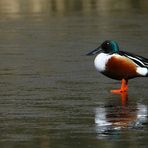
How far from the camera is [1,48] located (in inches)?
690

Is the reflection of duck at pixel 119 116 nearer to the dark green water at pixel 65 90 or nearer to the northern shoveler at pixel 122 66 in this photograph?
the dark green water at pixel 65 90

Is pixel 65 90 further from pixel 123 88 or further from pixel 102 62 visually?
pixel 123 88

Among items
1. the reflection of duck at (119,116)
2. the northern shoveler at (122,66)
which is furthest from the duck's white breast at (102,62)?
the reflection of duck at (119,116)

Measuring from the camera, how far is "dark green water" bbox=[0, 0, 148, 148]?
805 centimetres

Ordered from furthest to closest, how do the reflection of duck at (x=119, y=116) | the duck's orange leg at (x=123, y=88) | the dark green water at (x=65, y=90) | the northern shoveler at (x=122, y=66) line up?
the duck's orange leg at (x=123, y=88) → the northern shoveler at (x=122, y=66) → the reflection of duck at (x=119, y=116) → the dark green water at (x=65, y=90)

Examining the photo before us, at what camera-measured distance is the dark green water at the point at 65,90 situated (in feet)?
26.4

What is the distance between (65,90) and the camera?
11305 millimetres

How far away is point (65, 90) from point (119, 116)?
2168 millimetres

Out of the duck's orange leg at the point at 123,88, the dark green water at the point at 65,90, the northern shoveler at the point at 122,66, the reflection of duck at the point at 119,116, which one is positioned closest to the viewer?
the dark green water at the point at 65,90

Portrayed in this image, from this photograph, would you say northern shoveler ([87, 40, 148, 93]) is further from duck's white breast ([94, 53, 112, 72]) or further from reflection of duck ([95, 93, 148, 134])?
reflection of duck ([95, 93, 148, 134])

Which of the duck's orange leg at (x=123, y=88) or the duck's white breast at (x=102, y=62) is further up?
the duck's white breast at (x=102, y=62)

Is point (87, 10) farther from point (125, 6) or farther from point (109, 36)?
point (109, 36)

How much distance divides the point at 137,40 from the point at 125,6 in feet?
46.9

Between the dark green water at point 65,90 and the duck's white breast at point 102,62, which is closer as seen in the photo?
the dark green water at point 65,90
